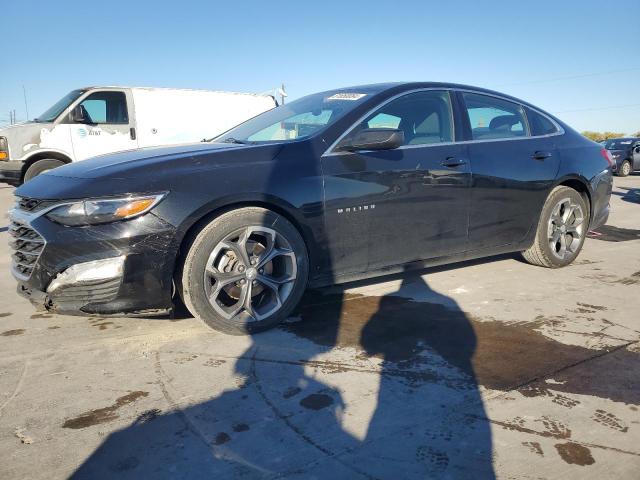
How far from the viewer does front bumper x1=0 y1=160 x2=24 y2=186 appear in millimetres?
7805

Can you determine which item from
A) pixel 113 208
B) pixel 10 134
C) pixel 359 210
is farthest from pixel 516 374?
pixel 10 134

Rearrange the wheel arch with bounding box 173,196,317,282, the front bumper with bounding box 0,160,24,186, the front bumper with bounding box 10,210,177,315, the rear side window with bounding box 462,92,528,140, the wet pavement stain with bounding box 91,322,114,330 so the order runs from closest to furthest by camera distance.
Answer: the front bumper with bounding box 10,210,177,315
the wheel arch with bounding box 173,196,317,282
the wet pavement stain with bounding box 91,322,114,330
the rear side window with bounding box 462,92,528,140
the front bumper with bounding box 0,160,24,186

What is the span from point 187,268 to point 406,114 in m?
1.94

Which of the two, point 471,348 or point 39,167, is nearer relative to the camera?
point 471,348

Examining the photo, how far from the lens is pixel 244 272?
2.84m

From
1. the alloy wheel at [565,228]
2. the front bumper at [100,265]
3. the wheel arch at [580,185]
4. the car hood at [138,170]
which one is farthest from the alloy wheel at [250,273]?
the wheel arch at [580,185]

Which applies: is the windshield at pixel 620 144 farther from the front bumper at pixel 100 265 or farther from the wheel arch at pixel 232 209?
the front bumper at pixel 100 265

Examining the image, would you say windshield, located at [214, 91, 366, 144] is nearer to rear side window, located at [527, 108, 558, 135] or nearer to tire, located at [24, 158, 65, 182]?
rear side window, located at [527, 108, 558, 135]

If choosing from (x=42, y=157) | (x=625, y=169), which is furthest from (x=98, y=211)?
(x=625, y=169)

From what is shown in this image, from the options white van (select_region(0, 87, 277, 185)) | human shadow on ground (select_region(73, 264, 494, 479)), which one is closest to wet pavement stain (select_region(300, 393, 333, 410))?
human shadow on ground (select_region(73, 264, 494, 479))

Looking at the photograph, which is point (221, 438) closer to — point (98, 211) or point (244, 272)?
point (244, 272)

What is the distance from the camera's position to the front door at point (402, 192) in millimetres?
3086

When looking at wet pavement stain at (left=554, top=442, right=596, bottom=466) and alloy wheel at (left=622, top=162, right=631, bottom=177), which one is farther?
alloy wheel at (left=622, top=162, right=631, bottom=177)

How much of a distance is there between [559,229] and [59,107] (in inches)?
328
